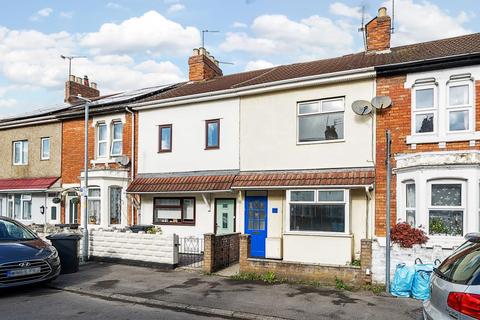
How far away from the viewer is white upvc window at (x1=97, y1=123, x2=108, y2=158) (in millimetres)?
16516

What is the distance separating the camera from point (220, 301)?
27.0ft

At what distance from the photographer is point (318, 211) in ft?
37.8

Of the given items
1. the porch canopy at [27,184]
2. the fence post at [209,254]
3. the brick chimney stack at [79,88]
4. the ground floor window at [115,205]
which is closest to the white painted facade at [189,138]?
the ground floor window at [115,205]

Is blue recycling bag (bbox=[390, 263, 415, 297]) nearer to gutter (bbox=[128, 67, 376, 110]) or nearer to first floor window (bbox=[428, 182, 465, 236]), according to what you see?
first floor window (bbox=[428, 182, 465, 236])

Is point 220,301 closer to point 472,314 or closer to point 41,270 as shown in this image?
point 41,270

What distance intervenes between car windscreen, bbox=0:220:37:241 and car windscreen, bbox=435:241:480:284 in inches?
339

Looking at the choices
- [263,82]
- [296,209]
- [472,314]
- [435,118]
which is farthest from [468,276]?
[263,82]

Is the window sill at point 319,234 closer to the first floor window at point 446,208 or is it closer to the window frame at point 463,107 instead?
the first floor window at point 446,208

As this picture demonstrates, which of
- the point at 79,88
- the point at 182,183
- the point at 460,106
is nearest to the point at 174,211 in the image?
the point at 182,183

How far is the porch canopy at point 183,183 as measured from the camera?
1323 centimetres

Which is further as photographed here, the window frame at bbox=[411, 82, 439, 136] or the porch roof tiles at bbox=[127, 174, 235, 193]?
the porch roof tiles at bbox=[127, 174, 235, 193]

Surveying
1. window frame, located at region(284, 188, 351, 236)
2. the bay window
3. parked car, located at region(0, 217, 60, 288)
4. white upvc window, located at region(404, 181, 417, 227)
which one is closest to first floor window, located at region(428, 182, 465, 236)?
white upvc window, located at region(404, 181, 417, 227)

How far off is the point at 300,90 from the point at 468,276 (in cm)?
903

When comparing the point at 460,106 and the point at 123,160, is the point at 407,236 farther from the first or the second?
the point at 123,160
